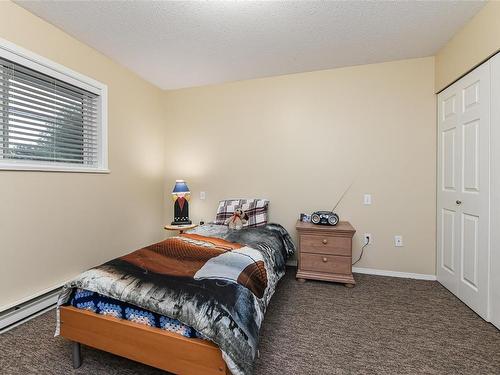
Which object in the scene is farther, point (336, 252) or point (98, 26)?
point (336, 252)

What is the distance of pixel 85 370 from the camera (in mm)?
1353

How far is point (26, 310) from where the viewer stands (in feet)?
6.08

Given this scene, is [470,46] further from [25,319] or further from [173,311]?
[25,319]

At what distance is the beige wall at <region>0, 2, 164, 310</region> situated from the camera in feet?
6.02

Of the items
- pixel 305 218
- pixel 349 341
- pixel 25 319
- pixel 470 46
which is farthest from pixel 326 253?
pixel 25 319

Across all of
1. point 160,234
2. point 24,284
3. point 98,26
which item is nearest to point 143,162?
point 160,234

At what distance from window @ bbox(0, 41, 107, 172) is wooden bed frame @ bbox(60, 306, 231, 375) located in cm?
135

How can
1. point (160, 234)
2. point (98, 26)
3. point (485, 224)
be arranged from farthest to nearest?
1. point (160, 234)
2. point (98, 26)
3. point (485, 224)

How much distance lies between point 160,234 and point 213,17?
2.84 metres

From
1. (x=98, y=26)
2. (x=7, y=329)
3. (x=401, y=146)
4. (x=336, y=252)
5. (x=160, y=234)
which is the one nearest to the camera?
(x=7, y=329)

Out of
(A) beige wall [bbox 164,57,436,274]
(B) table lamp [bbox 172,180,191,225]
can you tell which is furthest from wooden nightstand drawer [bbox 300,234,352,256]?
(B) table lamp [bbox 172,180,191,225]

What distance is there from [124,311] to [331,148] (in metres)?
2.59

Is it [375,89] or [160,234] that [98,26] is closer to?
[160,234]

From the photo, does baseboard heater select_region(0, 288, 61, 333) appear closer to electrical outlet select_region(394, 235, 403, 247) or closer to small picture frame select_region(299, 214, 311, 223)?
small picture frame select_region(299, 214, 311, 223)
